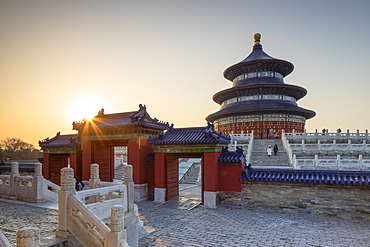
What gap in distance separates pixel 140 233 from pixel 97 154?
10.5 m

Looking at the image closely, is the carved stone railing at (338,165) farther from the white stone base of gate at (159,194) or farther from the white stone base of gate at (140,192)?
the white stone base of gate at (140,192)

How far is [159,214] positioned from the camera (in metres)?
12.0

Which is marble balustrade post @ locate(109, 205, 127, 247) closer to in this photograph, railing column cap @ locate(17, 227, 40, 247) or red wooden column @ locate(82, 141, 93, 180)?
railing column cap @ locate(17, 227, 40, 247)

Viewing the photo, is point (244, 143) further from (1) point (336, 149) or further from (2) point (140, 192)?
(2) point (140, 192)

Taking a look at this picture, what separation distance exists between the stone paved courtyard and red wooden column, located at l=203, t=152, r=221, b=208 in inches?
40.1

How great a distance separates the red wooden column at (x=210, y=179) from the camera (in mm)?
13352

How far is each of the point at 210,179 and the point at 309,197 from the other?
5.22 m

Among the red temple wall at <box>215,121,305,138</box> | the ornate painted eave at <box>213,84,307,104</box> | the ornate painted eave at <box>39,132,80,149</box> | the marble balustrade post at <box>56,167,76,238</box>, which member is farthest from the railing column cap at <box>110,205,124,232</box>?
the ornate painted eave at <box>213,84,307,104</box>

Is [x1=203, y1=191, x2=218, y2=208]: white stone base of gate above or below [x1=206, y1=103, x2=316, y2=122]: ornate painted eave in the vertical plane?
below

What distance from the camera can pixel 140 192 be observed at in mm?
15422

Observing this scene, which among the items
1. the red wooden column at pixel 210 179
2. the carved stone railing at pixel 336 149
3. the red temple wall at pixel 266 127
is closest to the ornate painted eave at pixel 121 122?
the red wooden column at pixel 210 179

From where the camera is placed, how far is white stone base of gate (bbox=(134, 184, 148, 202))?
15.3 m

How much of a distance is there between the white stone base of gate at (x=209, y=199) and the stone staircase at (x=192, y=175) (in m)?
9.27

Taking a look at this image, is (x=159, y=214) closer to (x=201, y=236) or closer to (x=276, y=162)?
(x=201, y=236)
